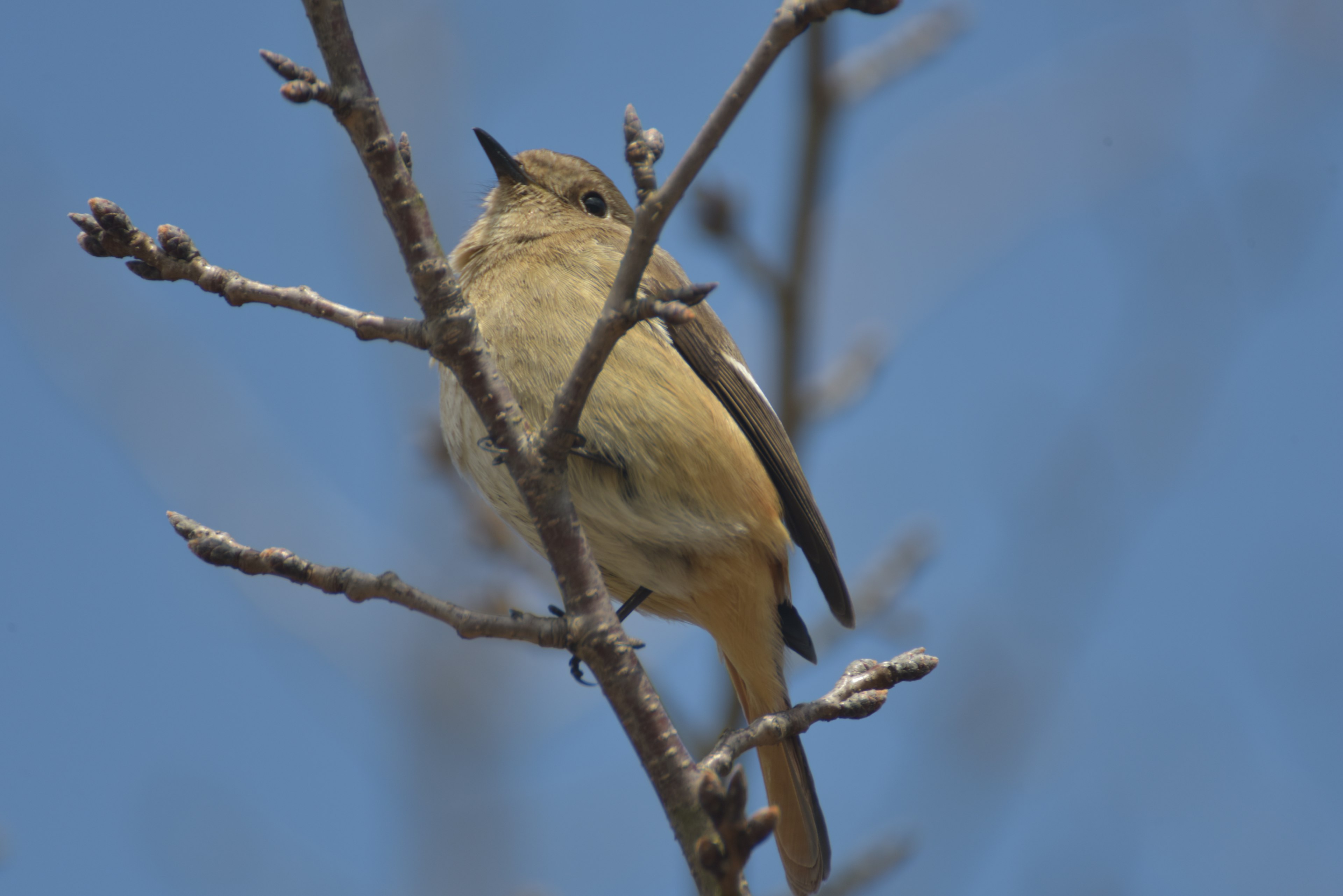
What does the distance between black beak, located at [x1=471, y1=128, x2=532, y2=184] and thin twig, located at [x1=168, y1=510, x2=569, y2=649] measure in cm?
236

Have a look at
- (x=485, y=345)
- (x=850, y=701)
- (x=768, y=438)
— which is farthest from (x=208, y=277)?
(x=768, y=438)

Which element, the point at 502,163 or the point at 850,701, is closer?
A: the point at 850,701

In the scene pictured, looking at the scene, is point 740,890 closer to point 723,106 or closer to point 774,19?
point 723,106

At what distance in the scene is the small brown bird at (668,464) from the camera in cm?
344

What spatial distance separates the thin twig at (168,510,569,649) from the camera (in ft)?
8.12

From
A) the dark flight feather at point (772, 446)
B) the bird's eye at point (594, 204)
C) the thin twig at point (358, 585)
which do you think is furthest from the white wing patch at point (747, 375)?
the thin twig at point (358, 585)

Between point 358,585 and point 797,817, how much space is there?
76.1 inches

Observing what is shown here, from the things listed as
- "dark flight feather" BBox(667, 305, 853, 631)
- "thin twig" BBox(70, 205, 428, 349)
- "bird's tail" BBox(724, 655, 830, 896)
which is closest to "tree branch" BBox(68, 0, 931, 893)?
"thin twig" BBox(70, 205, 428, 349)

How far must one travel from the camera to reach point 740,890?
6.90 ft

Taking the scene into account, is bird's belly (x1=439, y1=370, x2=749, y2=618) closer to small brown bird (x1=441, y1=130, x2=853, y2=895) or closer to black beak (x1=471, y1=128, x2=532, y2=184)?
small brown bird (x1=441, y1=130, x2=853, y2=895)

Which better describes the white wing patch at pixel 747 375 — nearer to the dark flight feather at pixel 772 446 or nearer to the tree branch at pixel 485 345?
the dark flight feather at pixel 772 446

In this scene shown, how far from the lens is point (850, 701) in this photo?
2758 millimetres

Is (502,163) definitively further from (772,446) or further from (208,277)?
(208,277)

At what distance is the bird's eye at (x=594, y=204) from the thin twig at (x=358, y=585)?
8.40ft
